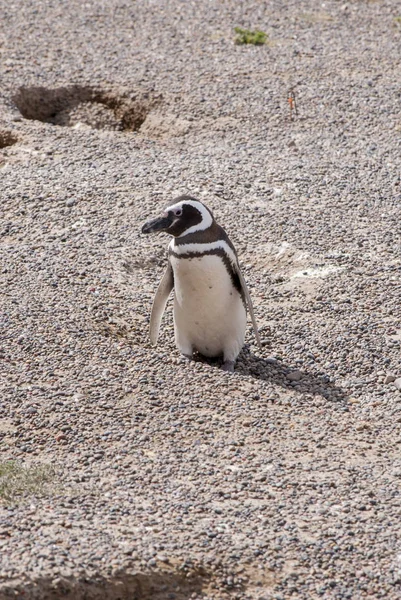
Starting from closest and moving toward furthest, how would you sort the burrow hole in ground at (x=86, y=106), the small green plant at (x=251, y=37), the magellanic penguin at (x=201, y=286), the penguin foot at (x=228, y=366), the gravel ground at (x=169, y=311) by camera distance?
the gravel ground at (x=169, y=311) < the magellanic penguin at (x=201, y=286) < the penguin foot at (x=228, y=366) < the burrow hole in ground at (x=86, y=106) < the small green plant at (x=251, y=37)

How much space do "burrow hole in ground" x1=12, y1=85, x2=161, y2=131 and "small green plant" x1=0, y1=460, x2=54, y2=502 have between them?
4818 millimetres

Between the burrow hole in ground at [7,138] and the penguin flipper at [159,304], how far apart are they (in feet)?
10.2

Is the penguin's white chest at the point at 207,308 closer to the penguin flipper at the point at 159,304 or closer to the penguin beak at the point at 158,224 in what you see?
the penguin flipper at the point at 159,304

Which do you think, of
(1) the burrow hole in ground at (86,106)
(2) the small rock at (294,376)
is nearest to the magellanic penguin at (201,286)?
(2) the small rock at (294,376)

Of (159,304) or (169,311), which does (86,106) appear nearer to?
→ (169,311)

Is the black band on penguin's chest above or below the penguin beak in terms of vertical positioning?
below

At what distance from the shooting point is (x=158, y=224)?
523 cm

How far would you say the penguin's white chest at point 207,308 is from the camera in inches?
210

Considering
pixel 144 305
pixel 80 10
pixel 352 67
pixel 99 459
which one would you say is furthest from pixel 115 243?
pixel 80 10

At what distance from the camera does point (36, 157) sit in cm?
776

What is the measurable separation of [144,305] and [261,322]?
747 mm

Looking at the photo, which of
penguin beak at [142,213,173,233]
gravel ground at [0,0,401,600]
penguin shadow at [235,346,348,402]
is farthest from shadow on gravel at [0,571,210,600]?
penguin beak at [142,213,173,233]

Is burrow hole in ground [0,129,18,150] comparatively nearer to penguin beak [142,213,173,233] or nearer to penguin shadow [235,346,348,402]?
penguin beak [142,213,173,233]

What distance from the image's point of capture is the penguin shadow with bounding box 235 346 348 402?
5168mm
